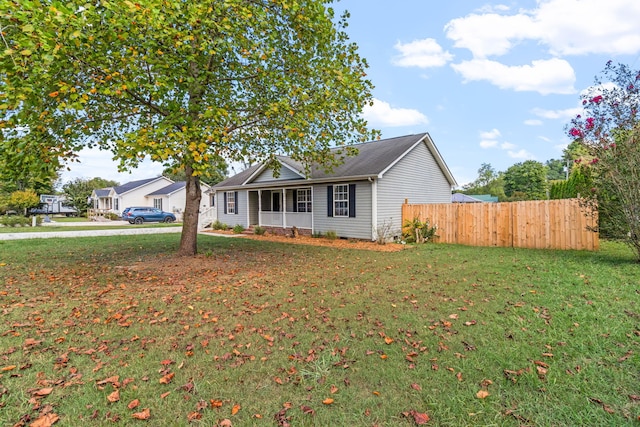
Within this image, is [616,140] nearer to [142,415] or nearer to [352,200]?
[352,200]

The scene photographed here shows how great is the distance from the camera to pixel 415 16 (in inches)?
467

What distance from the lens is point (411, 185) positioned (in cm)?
1505

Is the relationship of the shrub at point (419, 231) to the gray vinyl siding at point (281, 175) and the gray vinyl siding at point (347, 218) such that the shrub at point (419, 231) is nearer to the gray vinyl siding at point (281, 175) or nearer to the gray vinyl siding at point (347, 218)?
the gray vinyl siding at point (347, 218)

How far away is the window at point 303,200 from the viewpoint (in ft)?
54.2

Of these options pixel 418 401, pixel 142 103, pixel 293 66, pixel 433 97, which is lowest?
pixel 418 401

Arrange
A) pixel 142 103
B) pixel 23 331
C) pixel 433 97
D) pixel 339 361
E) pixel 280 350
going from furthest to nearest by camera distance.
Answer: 1. pixel 433 97
2. pixel 142 103
3. pixel 23 331
4. pixel 280 350
5. pixel 339 361

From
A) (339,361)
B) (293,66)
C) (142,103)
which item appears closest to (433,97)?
(293,66)

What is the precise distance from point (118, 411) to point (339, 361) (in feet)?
6.47

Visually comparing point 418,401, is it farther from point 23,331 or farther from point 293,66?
point 293,66

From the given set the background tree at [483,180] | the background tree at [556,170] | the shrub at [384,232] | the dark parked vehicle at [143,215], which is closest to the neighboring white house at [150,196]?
the dark parked vehicle at [143,215]

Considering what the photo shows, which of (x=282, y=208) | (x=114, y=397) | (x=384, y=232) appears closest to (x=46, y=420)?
(x=114, y=397)

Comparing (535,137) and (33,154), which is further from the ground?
(535,137)

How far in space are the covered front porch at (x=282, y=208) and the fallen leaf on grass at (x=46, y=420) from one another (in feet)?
44.2

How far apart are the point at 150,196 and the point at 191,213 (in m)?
34.4
